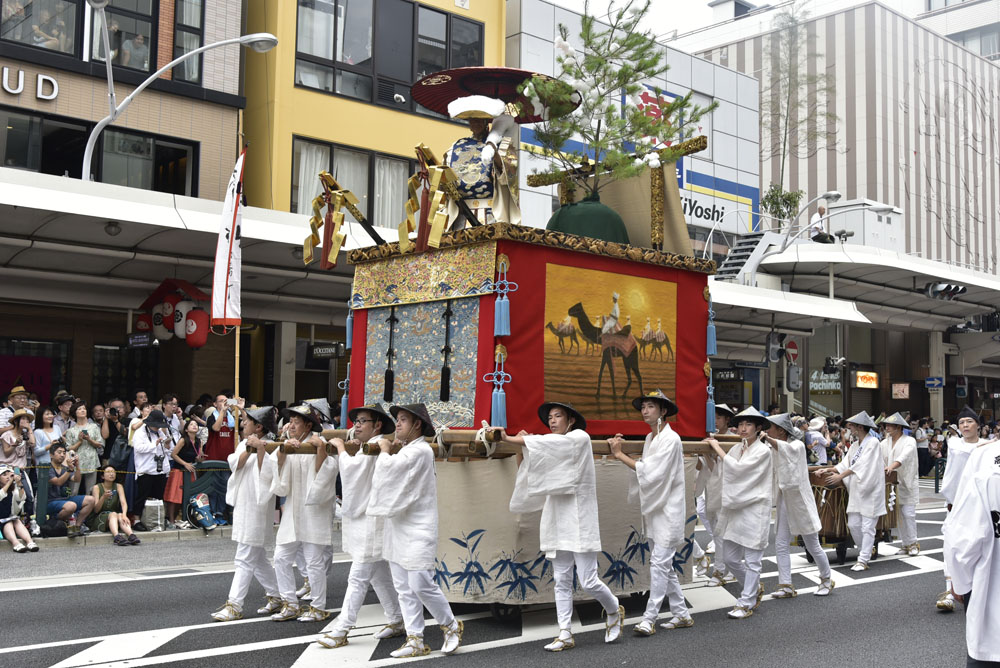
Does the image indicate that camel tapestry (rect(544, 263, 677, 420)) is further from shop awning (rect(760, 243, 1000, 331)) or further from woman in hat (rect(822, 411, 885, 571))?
shop awning (rect(760, 243, 1000, 331))

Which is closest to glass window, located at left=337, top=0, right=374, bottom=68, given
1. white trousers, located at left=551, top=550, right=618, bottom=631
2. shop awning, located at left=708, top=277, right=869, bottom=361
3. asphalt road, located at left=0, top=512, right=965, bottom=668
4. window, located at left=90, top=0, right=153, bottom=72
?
window, located at left=90, top=0, right=153, bottom=72

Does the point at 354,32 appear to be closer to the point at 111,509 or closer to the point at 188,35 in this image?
the point at 188,35

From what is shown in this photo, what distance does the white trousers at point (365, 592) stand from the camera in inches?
286

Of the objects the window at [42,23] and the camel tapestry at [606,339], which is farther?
the window at [42,23]

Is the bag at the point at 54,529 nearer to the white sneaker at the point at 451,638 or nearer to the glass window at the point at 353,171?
the white sneaker at the point at 451,638

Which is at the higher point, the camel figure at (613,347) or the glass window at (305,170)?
the glass window at (305,170)

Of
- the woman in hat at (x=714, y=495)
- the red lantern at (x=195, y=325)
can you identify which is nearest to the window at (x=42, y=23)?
the red lantern at (x=195, y=325)

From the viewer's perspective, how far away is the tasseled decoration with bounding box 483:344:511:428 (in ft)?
26.7

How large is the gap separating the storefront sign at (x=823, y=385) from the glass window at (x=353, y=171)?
76.3ft

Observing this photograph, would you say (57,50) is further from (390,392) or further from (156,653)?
(156,653)

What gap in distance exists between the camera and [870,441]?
39.1ft

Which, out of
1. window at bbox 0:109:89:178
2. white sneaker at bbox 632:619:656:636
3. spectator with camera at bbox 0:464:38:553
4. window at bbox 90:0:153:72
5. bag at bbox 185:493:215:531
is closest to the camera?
white sneaker at bbox 632:619:656:636

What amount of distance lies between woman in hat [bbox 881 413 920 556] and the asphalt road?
7.23 ft

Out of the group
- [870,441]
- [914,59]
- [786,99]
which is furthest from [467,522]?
[914,59]
